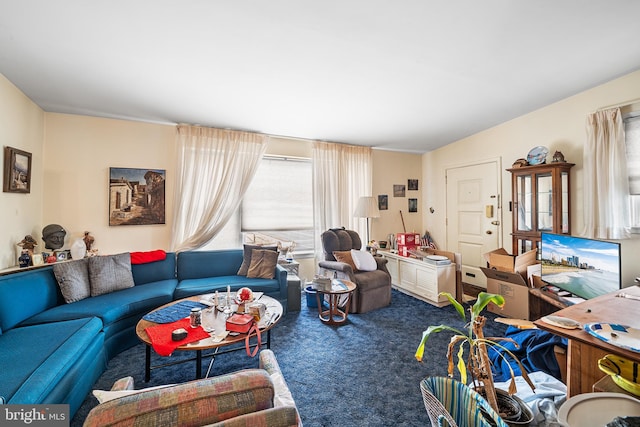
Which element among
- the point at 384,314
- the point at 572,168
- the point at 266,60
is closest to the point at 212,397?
the point at 266,60

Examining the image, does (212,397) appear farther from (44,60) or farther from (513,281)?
(513,281)

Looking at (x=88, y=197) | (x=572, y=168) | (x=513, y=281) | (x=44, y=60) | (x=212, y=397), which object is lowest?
(x=513, y=281)

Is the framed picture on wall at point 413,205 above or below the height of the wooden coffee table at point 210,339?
above

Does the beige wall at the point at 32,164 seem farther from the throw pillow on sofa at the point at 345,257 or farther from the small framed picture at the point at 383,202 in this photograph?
the small framed picture at the point at 383,202

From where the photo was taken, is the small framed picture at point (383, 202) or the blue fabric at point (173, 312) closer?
the blue fabric at point (173, 312)

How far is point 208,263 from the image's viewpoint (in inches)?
131

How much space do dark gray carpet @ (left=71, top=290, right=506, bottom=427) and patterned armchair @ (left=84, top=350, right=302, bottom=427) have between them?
1.03 metres

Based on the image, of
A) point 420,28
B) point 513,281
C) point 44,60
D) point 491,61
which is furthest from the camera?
point 513,281

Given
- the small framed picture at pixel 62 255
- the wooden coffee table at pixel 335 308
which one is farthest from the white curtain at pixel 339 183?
the small framed picture at pixel 62 255

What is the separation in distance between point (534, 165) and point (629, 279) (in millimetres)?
1461

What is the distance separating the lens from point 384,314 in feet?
10.6

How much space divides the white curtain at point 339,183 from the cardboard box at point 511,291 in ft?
6.34

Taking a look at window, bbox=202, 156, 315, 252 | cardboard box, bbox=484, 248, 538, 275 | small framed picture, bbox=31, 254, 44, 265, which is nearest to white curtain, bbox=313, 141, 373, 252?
window, bbox=202, 156, 315, 252

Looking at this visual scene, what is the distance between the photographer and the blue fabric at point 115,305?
2.08m
